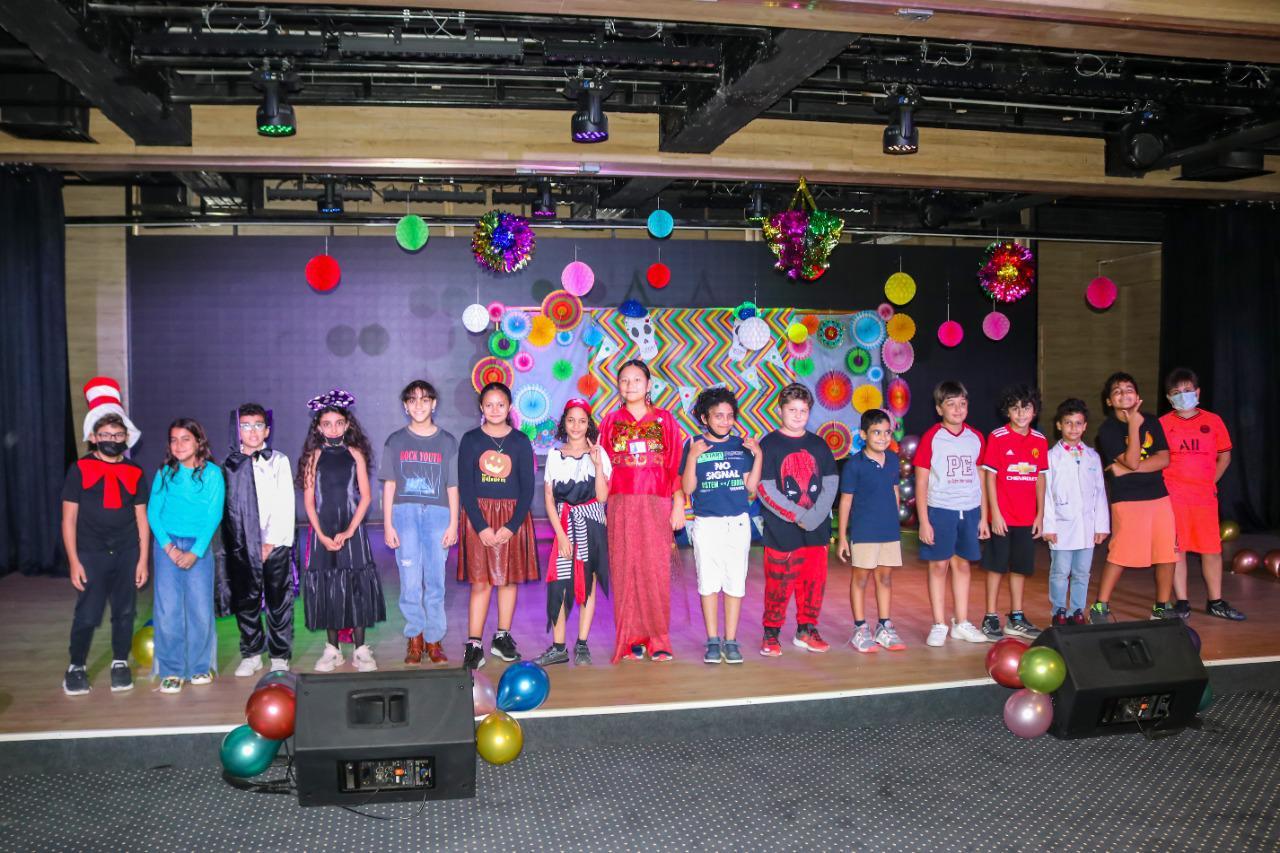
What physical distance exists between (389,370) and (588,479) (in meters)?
5.34

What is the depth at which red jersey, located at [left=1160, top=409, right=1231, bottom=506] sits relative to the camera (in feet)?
17.6

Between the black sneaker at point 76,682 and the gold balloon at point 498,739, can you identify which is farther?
the black sneaker at point 76,682

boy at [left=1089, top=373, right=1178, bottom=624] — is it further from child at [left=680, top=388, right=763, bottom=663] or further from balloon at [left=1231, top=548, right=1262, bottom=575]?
child at [left=680, top=388, right=763, bottom=663]

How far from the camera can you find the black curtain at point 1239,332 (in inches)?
327

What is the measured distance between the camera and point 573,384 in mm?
9133

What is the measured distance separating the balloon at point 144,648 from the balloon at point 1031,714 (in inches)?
153

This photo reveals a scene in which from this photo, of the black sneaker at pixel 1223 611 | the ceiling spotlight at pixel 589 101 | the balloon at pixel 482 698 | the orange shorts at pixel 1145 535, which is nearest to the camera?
the balloon at pixel 482 698

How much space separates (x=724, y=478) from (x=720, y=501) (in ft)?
0.37

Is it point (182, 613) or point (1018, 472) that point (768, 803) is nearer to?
point (1018, 472)

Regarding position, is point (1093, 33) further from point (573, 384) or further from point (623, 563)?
point (573, 384)

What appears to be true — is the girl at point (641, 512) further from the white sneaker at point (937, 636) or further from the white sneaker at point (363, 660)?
the white sneaker at point (937, 636)

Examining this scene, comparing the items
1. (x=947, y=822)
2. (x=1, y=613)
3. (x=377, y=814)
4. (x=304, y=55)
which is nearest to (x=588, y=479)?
(x=377, y=814)

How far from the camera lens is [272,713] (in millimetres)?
3404

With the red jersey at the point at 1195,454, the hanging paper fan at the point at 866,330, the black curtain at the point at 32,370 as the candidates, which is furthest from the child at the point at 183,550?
the hanging paper fan at the point at 866,330
